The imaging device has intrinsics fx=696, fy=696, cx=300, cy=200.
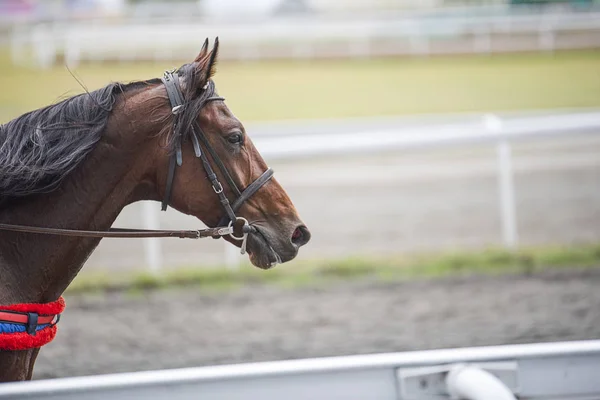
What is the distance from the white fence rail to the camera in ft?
6.02

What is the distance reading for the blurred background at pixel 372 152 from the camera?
5.33 meters

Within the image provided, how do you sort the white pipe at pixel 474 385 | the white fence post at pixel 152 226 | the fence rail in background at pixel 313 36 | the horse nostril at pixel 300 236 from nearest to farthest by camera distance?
the white pipe at pixel 474 385 < the horse nostril at pixel 300 236 < the white fence post at pixel 152 226 < the fence rail in background at pixel 313 36

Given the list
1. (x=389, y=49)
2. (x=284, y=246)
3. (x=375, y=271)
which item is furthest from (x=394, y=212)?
(x=389, y=49)

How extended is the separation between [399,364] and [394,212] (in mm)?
7751

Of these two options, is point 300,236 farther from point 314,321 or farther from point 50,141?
point 314,321

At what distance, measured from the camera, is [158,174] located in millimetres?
2633

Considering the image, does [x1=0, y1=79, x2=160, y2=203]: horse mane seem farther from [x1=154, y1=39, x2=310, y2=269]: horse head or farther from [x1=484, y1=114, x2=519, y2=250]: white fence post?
[x1=484, y1=114, x2=519, y2=250]: white fence post

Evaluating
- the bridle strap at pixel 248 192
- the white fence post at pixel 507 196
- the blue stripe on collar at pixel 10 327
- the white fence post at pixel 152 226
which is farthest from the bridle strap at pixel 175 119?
the white fence post at pixel 507 196

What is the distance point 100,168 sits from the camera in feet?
8.52

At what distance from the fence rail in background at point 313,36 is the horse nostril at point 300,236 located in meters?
10.9

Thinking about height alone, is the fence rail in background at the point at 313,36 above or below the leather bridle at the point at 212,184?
above

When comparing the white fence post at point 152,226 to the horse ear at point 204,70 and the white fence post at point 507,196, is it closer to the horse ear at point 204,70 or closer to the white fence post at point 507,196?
the white fence post at point 507,196

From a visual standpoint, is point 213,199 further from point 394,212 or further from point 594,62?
point 594,62

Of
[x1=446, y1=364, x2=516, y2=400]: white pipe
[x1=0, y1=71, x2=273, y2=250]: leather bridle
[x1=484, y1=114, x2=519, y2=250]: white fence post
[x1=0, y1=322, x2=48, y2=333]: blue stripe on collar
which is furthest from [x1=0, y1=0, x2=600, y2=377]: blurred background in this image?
[x1=446, y1=364, x2=516, y2=400]: white pipe
